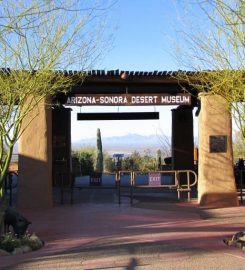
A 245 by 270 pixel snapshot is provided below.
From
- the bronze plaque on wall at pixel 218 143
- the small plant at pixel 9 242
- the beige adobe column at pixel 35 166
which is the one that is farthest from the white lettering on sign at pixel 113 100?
the small plant at pixel 9 242

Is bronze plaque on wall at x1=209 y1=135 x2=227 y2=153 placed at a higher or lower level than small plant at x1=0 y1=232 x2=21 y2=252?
higher

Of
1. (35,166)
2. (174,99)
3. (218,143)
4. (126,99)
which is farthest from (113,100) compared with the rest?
(218,143)

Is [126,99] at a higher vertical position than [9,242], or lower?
higher

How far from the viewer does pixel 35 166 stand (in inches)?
595

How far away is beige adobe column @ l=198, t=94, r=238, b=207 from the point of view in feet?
50.5

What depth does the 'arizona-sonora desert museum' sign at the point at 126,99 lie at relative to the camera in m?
15.7

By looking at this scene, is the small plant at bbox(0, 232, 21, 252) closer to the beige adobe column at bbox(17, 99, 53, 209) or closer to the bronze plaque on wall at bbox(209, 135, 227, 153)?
the beige adobe column at bbox(17, 99, 53, 209)

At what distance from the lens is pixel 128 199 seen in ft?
56.4

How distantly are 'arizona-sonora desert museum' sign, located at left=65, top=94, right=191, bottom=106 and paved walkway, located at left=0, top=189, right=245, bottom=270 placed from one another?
9.42 feet

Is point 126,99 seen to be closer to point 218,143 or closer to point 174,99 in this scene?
point 174,99

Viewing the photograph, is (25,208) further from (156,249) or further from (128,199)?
(156,249)

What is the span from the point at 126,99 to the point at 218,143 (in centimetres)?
288

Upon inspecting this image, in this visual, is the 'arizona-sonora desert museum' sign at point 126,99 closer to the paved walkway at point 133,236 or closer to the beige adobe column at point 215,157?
the beige adobe column at point 215,157

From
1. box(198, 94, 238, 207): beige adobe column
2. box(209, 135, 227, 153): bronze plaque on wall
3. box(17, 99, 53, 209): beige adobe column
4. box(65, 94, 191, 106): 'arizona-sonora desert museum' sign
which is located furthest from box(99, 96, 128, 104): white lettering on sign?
box(209, 135, 227, 153): bronze plaque on wall
